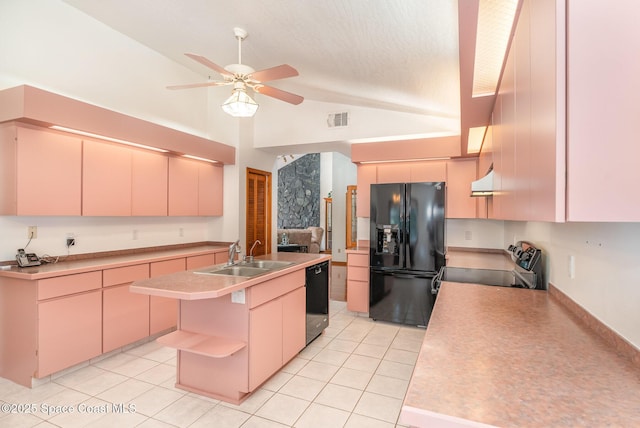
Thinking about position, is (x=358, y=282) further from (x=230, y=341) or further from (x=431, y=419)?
(x=431, y=419)

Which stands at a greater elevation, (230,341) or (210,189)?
(210,189)

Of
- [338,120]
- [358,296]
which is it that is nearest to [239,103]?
[338,120]

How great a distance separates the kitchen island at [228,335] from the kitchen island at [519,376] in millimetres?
1417

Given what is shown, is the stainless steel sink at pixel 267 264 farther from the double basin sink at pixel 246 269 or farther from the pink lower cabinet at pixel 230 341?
the pink lower cabinet at pixel 230 341

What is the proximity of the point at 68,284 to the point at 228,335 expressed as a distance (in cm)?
149

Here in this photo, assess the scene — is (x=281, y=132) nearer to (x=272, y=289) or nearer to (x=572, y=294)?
(x=272, y=289)

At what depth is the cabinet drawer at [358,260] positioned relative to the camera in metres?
4.30

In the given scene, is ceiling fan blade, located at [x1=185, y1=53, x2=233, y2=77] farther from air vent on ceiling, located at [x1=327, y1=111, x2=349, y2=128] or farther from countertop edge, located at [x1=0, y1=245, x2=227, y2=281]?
air vent on ceiling, located at [x1=327, y1=111, x2=349, y2=128]

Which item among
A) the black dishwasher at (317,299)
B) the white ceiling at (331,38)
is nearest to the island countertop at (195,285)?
the black dishwasher at (317,299)

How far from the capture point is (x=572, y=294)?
5.35 ft

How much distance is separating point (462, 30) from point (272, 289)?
2.15 m

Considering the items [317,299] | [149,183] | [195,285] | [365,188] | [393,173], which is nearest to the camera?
[195,285]

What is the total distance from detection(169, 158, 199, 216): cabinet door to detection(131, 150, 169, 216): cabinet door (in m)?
0.09

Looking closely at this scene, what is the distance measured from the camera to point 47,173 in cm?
277
